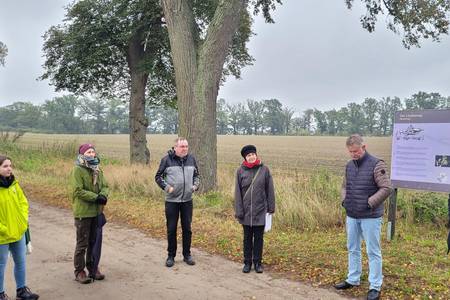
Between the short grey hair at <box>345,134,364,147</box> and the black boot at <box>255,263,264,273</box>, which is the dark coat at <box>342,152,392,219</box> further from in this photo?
the black boot at <box>255,263,264,273</box>

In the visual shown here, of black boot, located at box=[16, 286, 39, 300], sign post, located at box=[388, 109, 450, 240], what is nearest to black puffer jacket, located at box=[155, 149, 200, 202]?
black boot, located at box=[16, 286, 39, 300]

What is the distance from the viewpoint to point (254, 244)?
6.41m

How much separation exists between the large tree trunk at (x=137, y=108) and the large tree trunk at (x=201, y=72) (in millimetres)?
8622

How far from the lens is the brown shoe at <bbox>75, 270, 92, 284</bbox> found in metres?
5.73

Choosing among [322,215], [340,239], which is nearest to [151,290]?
[340,239]

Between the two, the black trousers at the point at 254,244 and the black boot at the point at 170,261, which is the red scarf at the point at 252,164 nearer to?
the black trousers at the point at 254,244

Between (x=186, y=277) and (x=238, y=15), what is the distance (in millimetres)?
7875

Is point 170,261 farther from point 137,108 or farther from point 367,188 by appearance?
point 137,108

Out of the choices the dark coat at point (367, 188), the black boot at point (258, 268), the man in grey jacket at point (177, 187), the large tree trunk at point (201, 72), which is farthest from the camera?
the large tree trunk at point (201, 72)

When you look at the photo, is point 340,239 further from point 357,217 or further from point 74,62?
point 74,62

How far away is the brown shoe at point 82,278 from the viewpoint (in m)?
5.73

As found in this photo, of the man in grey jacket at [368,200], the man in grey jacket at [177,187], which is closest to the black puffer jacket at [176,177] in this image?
the man in grey jacket at [177,187]

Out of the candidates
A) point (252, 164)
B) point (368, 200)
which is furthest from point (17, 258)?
point (368, 200)

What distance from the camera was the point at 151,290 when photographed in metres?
5.52
